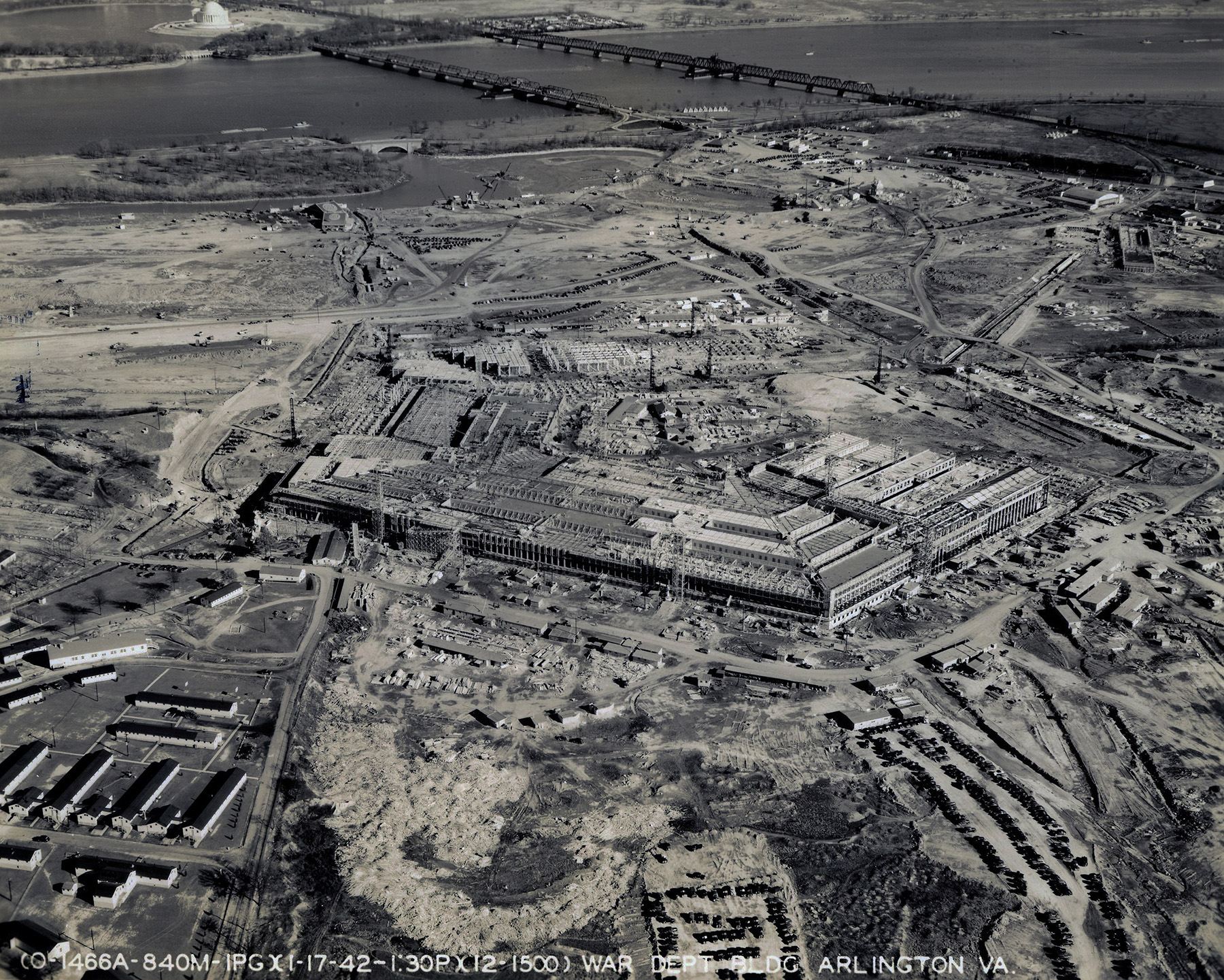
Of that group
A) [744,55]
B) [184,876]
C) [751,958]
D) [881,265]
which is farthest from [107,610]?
[744,55]

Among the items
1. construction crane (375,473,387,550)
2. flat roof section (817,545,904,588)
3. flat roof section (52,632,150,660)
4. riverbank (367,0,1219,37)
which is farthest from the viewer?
riverbank (367,0,1219,37)

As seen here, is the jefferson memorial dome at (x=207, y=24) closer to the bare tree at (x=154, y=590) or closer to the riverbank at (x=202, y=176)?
the riverbank at (x=202, y=176)

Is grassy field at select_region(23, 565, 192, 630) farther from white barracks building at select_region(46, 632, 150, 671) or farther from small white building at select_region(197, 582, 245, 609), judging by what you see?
white barracks building at select_region(46, 632, 150, 671)

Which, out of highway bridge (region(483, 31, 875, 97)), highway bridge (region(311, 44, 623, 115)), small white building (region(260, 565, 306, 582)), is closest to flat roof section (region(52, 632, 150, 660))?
small white building (region(260, 565, 306, 582))

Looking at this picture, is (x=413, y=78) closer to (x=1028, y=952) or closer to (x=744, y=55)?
(x=744, y=55)

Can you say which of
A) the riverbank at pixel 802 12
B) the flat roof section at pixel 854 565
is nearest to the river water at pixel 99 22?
the riverbank at pixel 802 12

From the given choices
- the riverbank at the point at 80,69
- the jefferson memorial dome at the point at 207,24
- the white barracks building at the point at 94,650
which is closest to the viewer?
the white barracks building at the point at 94,650

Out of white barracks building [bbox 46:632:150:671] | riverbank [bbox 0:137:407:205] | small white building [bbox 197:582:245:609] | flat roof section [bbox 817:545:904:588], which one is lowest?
riverbank [bbox 0:137:407:205]

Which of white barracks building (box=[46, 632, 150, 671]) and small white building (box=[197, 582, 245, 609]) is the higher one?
white barracks building (box=[46, 632, 150, 671])
